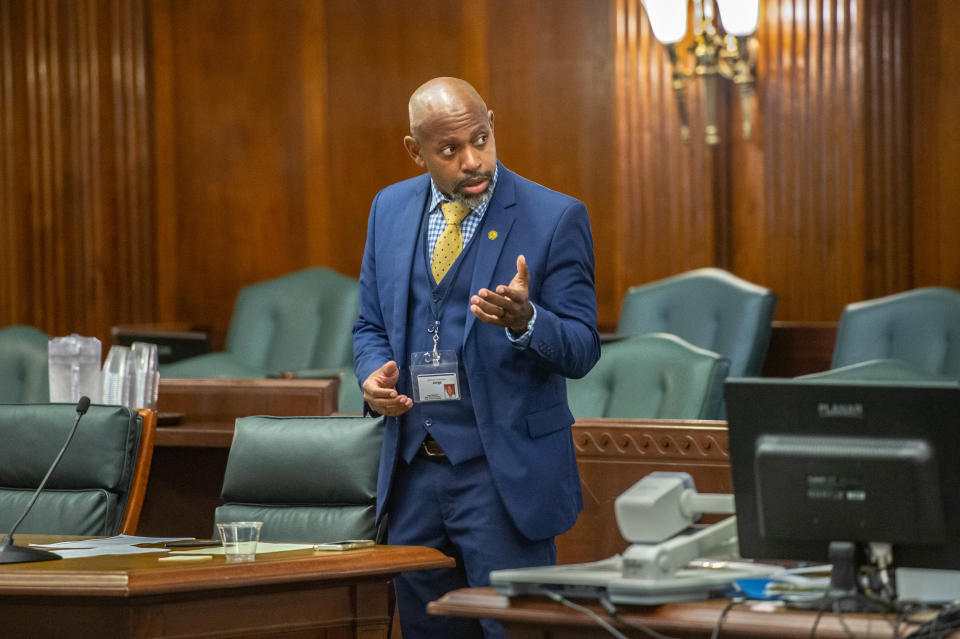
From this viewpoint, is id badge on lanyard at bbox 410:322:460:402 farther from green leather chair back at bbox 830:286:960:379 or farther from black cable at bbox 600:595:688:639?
green leather chair back at bbox 830:286:960:379

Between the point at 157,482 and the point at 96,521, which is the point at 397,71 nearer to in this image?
the point at 157,482

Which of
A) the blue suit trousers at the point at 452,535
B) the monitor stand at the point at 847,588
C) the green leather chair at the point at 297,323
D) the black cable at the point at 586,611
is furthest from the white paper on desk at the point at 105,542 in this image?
the green leather chair at the point at 297,323

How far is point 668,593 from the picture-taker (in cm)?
179

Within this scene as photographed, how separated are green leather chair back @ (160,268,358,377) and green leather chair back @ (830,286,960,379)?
7.59 feet

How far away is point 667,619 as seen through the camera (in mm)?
1751

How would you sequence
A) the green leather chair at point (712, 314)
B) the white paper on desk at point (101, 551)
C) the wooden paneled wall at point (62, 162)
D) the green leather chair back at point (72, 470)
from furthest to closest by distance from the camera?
the wooden paneled wall at point (62, 162) → the green leather chair at point (712, 314) → the green leather chair back at point (72, 470) → the white paper on desk at point (101, 551)

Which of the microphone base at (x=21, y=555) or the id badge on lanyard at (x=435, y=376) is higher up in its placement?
the id badge on lanyard at (x=435, y=376)

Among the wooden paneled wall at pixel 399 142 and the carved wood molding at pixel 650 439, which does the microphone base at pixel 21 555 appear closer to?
the carved wood molding at pixel 650 439

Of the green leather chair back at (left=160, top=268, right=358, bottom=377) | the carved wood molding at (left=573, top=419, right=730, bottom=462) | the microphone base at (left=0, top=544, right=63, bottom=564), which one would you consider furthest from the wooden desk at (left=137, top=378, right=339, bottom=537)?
the green leather chair back at (left=160, top=268, right=358, bottom=377)

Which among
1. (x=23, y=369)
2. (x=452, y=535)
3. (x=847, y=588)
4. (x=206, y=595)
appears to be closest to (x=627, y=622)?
(x=847, y=588)

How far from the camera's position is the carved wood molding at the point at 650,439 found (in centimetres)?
318

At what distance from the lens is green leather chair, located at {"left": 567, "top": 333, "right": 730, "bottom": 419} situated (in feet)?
12.7

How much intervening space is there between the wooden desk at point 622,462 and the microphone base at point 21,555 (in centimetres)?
138

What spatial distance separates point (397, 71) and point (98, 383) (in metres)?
4.07
